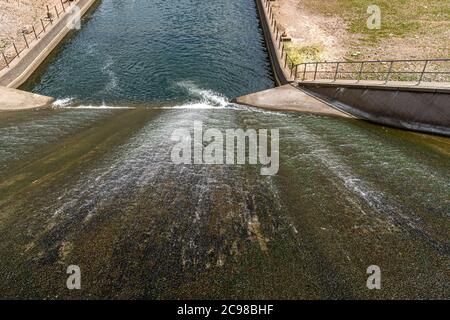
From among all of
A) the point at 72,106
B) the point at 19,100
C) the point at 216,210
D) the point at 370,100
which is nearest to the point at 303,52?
the point at 370,100

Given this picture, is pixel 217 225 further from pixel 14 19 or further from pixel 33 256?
pixel 14 19

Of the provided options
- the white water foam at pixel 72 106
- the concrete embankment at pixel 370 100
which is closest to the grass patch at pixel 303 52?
the concrete embankment at pixel 370 100

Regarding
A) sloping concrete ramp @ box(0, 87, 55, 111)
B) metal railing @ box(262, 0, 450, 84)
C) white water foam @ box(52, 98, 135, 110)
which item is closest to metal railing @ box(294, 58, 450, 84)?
metal railing @ box(262, 0, 450, 84)

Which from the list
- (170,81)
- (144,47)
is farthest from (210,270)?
(144,47)

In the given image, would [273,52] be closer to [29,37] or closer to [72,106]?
[72,106]

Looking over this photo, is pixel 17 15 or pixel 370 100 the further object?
pixel 17 15

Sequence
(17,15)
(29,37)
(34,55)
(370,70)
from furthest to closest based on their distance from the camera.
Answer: (17,15) → (29,37) → (34,55) → (370,70)
